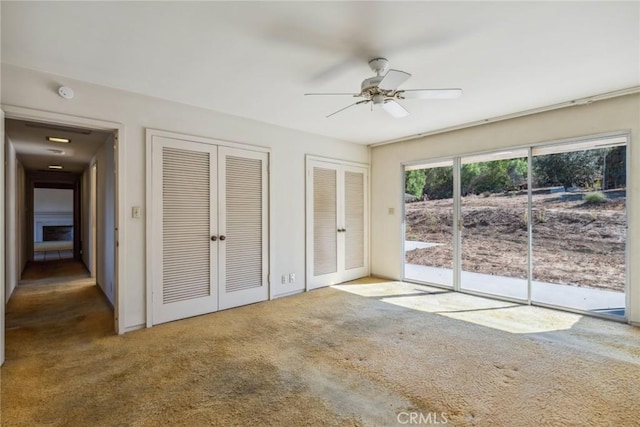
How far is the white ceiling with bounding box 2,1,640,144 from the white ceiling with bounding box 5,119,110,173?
1.25m

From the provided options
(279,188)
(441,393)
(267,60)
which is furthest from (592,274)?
(267,60)

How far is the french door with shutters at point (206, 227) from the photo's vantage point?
344cm

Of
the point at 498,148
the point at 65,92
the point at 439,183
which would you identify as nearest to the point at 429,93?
the point at 498,148

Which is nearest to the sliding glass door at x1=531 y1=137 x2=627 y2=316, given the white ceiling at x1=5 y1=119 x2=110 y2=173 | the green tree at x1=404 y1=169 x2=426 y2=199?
the green tree at x1=404 y1=169 x2=426 y2=199

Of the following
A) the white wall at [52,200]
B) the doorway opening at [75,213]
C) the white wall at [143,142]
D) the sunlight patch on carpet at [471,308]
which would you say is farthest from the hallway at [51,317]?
the white wall at [52,200]

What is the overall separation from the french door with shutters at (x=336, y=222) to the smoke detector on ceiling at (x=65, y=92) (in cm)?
294

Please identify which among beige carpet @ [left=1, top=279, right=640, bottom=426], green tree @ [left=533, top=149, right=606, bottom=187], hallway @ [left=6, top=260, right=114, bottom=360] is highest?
green tree @ [left=533, top=149, right=606, bottom=187]

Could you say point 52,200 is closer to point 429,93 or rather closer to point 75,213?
point 75,213

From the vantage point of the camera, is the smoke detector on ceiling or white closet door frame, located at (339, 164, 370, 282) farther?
white closet door frame, located at (339, 164, 370, 282)

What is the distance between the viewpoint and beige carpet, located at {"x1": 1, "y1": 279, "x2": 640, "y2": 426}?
1.95 metres

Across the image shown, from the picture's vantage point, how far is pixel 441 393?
2150 mm

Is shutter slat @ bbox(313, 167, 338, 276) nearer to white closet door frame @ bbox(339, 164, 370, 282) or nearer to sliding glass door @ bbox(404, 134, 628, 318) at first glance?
white closet door frame @ bbox(339, 164, 370, 282)

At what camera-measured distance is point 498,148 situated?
433 centimetres

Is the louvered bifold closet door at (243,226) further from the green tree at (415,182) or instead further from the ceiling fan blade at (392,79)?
the green tree at (415,182)
